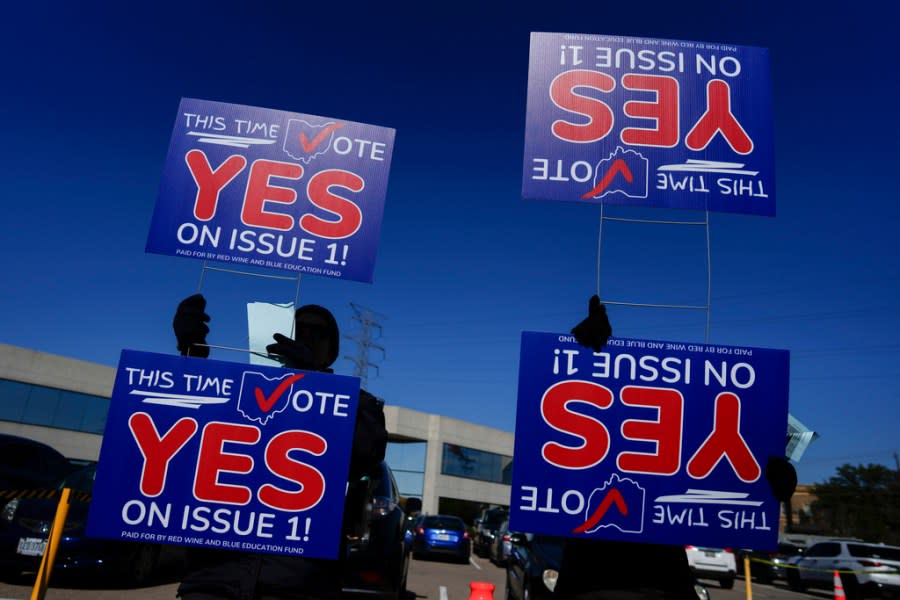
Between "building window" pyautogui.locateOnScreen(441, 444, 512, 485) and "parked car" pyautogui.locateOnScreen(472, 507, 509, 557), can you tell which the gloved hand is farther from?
"building window" pyautogui.locateOnScreen(441, 444, 512, 485)

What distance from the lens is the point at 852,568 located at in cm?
1672

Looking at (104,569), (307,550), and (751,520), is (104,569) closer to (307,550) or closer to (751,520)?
(307,550)

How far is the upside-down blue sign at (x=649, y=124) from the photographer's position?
3.15m

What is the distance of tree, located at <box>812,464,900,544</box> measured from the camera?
4978 cm

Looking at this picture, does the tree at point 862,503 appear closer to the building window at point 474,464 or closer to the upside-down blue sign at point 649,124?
the building window at point 474,464

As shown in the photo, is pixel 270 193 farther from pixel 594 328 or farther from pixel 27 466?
pixel 27 466

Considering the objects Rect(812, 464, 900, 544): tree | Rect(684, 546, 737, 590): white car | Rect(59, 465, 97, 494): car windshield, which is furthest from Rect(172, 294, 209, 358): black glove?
Rect(812, 464, 900, 544): tree

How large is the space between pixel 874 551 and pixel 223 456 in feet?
63.7

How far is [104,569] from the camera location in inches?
275

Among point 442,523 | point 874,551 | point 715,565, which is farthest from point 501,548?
point 874,551

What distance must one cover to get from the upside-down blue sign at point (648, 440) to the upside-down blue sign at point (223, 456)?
0.80m

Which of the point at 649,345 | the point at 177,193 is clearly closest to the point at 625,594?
the point at 649,345

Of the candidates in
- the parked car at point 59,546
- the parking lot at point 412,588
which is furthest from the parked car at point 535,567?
the parked car at point 59,546

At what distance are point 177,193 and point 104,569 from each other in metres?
5.61
